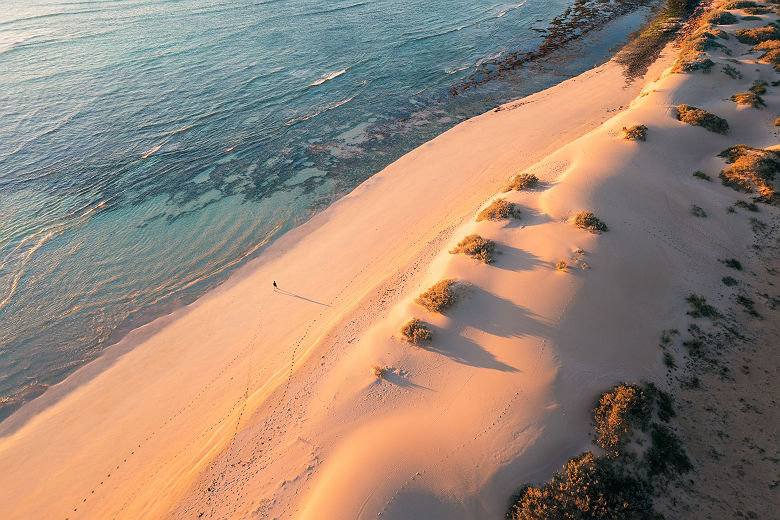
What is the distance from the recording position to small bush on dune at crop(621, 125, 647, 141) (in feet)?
92.3

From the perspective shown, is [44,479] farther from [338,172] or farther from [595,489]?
[338,172]

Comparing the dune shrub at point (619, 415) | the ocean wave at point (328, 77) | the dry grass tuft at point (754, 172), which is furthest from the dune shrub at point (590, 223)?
the ocean wave at point (328, 77)

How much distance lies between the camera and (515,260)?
2048cm

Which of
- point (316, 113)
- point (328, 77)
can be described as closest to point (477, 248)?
point (316, 113)

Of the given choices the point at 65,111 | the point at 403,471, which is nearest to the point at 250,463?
the point at 403,471

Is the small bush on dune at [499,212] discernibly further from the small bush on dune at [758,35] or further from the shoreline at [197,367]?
the small bush on dune at [758,35]

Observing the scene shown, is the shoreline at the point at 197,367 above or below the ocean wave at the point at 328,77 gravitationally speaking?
below

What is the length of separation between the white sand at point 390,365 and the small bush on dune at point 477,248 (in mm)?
609

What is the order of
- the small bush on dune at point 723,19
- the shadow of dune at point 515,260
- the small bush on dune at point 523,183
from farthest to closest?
the small bush on dune at point 723,19 < the small bush on dune at point 523,183 < the shadow of dune at point 515,260

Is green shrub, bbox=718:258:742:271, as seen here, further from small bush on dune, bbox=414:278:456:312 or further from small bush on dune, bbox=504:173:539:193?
small bush on dune, bbox=414:278:456:312

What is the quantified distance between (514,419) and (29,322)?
3035 centimetres

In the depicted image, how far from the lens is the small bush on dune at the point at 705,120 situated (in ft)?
95.5

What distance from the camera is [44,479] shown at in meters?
16.4

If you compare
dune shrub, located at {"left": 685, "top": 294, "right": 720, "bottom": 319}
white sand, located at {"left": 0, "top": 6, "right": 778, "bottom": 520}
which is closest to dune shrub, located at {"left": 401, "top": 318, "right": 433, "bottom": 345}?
white sand, located at {"left": 0, "top": 6, "right": 778, "bottom": 520}
